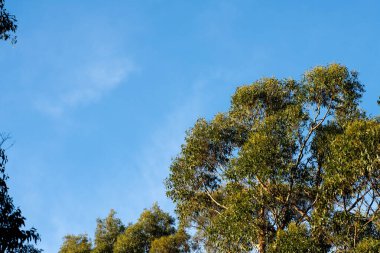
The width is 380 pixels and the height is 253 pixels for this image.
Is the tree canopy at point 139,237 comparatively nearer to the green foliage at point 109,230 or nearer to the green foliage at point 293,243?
the green foliage at point 109,230

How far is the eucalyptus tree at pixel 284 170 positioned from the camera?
25906 mm

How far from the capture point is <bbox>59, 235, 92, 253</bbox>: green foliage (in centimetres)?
5622

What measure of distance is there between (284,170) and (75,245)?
125 feet

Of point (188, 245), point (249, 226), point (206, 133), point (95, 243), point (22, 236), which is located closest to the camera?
point (22, 236)

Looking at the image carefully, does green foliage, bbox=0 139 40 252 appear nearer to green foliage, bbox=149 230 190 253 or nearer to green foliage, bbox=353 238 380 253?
green foliage, bbox=353 238 380 253

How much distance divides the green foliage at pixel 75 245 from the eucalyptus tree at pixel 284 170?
24.6 metres

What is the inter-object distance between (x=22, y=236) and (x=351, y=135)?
1813cm

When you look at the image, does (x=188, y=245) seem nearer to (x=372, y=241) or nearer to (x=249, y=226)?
(x=249, y=226)

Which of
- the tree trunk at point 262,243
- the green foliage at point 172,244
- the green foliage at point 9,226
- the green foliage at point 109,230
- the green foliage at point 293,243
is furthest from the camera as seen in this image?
the green foliage at point 109,230

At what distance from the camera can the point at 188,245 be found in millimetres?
49312

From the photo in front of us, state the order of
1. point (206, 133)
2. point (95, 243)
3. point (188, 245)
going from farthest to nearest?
1. point (95, 243)
2. point (188, 245)
3. point (206, 133)

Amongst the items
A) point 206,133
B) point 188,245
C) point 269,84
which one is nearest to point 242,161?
point 206,133

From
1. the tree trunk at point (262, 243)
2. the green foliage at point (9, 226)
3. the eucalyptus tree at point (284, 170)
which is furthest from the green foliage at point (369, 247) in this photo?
the green foliage at point (9, 226)

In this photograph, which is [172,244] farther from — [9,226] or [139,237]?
[9,226]
